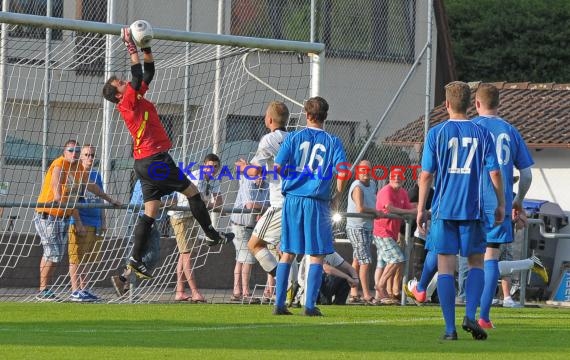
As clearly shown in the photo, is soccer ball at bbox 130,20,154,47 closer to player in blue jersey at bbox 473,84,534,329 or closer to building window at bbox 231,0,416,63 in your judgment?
player in blue jersey at bbox 473,84,534,329

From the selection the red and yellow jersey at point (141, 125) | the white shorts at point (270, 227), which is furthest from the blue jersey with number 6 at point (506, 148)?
the red and yellow jersey at point (141, 125)

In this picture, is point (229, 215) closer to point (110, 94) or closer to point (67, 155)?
point (67, 155)

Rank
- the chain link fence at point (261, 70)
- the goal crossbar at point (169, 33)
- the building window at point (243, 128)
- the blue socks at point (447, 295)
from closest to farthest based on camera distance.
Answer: the blue socks at point (447, 295)
the goal crossbar at point (169, 33)
the chain link fence at point (261, 70)
the building window at point (243, 128)

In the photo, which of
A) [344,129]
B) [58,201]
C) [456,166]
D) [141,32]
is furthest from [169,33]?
[344,129]

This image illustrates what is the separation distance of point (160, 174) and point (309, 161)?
1611mm

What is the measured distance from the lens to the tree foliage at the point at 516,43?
41.5 metres

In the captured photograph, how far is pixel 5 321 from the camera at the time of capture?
11992mm

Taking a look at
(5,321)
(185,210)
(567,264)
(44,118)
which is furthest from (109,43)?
(567,264)

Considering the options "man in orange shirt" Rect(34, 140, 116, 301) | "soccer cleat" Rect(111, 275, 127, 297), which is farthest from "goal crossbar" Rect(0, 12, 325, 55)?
"soccer cleat" Rect(111, 275, 127, 297)

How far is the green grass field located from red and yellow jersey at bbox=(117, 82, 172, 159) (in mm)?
1575

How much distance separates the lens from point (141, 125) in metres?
13.2

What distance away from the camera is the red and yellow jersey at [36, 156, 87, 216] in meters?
15.6

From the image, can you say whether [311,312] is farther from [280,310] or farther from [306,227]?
[306,227]

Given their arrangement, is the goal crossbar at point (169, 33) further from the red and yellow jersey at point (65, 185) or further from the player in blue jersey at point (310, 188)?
the player in blue jersey at point (310, 188)
